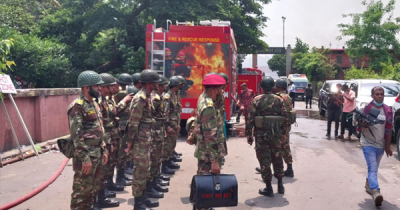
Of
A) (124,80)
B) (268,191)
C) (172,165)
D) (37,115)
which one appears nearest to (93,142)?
(124,80)

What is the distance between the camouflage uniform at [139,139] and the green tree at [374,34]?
109 ft

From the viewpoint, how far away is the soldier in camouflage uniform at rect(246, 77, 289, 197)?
19.8 ft

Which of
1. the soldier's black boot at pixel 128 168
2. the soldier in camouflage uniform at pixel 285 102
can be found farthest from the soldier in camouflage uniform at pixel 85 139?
the soldier in camouflage uniform at pixel 285 102

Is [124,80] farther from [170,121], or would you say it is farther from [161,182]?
[161,182]

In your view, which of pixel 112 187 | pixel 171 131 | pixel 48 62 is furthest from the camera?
pixel 48 62

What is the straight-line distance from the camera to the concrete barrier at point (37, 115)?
9023 millimetres

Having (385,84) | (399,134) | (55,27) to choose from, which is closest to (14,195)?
(399,134)

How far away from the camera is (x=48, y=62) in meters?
18.0

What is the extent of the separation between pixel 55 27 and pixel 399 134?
715 inches

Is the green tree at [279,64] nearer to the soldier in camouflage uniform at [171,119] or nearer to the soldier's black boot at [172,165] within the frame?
the soldier's black boot at [172,165]

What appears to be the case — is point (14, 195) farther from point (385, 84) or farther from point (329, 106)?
point (385, 84)

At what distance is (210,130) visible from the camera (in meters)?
4.76

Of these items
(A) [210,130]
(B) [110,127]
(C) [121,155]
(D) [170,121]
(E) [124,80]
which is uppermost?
(E) [124,80]

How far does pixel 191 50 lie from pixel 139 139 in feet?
21.4
